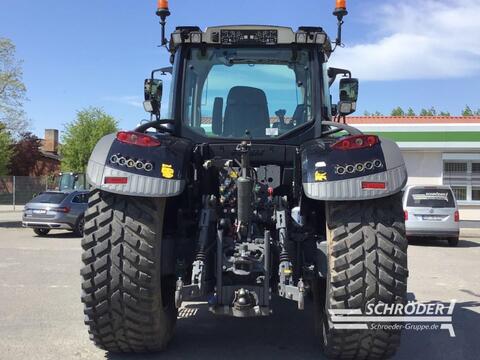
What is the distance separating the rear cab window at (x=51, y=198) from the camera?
18.0 metres

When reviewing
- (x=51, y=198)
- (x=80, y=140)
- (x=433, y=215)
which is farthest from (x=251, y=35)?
(x=80, y=140)

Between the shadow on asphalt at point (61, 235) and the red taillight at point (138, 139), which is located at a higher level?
the red taillight at point (138, 139)

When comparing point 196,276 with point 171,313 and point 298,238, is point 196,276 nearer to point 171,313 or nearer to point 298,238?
point 171,313

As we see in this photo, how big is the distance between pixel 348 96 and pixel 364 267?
2.31 metres

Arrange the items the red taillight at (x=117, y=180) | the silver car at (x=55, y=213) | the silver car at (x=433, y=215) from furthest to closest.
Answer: the silver car at (x=55, y=213), the silver car at (x=433, y=215), the red taillight at (x=117, y=180)

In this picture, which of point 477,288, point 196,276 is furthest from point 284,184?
point 477,288

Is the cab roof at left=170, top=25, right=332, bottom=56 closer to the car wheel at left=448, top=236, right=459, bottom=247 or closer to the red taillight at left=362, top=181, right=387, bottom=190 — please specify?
the red taillight at left=362, top=181, right=387, bottom=190

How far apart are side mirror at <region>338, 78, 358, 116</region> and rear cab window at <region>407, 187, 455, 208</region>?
438 inches

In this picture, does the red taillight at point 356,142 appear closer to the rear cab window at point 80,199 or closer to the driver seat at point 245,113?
the driver seat at point 245,113

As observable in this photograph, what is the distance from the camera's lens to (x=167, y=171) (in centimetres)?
431

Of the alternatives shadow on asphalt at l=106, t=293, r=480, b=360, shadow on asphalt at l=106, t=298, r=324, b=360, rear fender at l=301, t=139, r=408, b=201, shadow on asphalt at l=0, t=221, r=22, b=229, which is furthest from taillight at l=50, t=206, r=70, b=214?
rear fender at l=301, t=139, r=408, b=201

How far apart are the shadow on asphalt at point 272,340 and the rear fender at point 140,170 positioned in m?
1.49

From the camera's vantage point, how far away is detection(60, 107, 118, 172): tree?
1613 inches

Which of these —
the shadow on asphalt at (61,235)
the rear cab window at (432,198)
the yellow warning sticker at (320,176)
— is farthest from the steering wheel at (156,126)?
the shadow on asphalt at (61,235)
